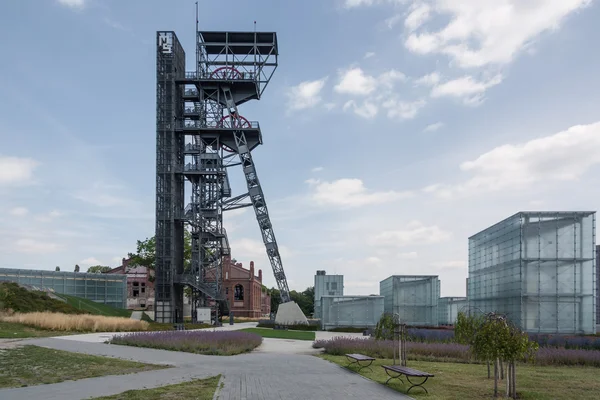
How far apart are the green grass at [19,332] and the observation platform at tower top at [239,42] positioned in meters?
35.9

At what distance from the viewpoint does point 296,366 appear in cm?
1989

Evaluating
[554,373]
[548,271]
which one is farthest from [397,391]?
[548,271]

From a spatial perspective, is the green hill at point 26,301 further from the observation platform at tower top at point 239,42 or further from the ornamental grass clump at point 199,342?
the observation platform at tower top at point 239,42

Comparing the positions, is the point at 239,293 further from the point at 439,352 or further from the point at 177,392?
the point at 177,392

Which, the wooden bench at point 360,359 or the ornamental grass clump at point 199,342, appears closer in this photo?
the wooden bench at point 360,359

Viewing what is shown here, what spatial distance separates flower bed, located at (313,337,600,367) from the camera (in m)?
22.2

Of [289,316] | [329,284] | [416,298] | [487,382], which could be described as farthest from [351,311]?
[487,382]

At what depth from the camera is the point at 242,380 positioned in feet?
52.6

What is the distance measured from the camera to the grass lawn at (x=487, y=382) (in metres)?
14.3

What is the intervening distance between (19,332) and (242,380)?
2223 centimetres

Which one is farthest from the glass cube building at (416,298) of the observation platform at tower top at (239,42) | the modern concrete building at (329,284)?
the observation platform at tower top at (239,42)

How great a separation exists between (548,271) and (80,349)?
94.1 feet

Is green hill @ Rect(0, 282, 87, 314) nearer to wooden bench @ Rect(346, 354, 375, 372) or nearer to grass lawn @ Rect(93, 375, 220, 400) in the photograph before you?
wooden bench @ Rect(346, 354, 375, 372)

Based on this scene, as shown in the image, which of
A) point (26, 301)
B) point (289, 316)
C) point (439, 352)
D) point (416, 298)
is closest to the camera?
point (439, 352)
